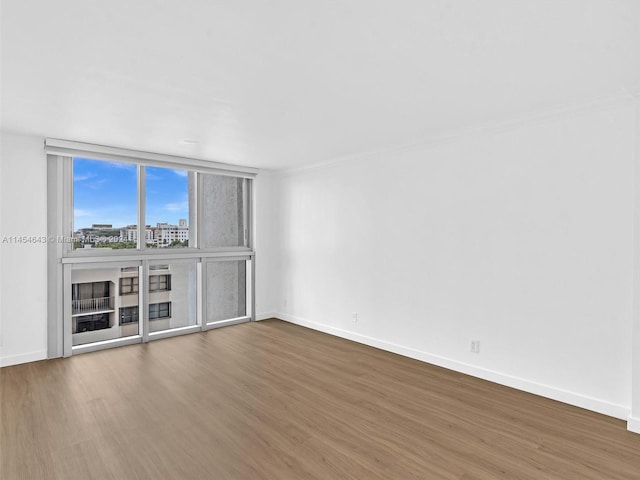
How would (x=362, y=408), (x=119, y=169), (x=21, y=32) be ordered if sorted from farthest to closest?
1. (x=119, y=169)
2. (x=362, y=408)
3. (x=21, y=32)

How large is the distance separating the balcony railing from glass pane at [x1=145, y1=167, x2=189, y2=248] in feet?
2.92

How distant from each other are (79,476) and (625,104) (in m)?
4.56

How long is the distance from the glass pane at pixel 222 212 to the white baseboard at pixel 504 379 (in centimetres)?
228

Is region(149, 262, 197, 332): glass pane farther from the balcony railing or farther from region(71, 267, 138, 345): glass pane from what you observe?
the balcony railing

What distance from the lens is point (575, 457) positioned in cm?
235

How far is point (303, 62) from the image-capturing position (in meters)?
2.31

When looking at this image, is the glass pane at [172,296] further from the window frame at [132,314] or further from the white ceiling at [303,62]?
the white ceiling at [303,62]

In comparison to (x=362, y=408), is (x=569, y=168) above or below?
above

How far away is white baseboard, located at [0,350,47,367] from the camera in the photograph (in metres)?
3.93

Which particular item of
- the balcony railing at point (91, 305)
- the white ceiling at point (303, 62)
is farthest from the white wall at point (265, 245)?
the white ceiling at point (303, 62)

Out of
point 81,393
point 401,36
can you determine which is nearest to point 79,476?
point 81,393

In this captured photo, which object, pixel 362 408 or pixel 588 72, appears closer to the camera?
pixel 588 72

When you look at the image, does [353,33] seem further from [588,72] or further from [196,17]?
[588,72]

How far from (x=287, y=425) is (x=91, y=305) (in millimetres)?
3304
